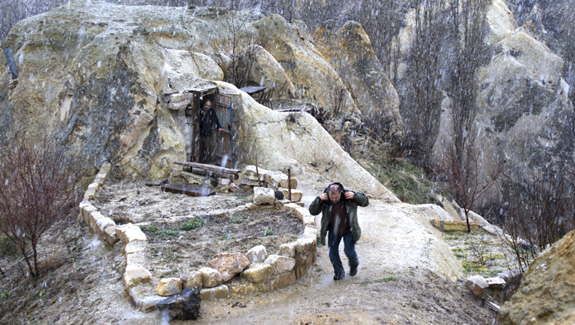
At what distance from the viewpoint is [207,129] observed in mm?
11961

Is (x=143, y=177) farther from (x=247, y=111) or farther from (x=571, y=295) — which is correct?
(x=571, y=295)

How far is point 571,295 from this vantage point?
264cm

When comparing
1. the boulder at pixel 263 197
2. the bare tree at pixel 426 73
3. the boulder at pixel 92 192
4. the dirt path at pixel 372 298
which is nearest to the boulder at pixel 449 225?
the dirt path at pixel 372 298

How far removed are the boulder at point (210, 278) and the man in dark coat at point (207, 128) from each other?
Result: 7.52 m

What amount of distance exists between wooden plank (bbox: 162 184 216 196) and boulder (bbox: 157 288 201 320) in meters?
5.23

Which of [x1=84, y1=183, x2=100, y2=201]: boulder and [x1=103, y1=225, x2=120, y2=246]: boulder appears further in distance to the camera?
[x1=84, y1=183, x2=100, y2=201]: boulder

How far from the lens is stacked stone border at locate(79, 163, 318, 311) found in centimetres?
448

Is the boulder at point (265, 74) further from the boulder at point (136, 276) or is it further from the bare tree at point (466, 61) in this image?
the boulder at point (136, 276)

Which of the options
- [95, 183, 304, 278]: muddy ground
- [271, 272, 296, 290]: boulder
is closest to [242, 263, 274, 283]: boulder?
[271, 272, 296, 290]: boulder

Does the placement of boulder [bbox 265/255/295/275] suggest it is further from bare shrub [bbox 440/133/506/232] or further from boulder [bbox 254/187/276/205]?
bare shrub [bbox 440/133/506/232]

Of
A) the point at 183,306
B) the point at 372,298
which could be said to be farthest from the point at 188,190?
the point at 372,298

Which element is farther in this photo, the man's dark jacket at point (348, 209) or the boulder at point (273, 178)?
the boulder at point (273, 178)

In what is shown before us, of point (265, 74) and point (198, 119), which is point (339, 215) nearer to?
point (198, 119)

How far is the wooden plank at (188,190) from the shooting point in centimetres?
933
